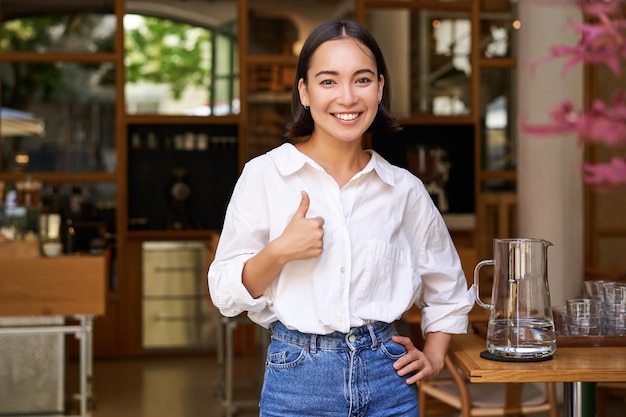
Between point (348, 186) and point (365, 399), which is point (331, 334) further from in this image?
point (348, 186)

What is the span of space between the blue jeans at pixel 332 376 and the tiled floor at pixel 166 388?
3947 millimetres

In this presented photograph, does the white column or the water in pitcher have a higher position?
the white column

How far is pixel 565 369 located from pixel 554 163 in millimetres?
3922

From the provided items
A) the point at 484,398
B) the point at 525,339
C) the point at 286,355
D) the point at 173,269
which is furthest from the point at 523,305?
the point at 173,269

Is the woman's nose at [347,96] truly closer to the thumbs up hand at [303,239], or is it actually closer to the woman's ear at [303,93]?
the woman's ear at [303,93]

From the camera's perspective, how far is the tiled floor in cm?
614

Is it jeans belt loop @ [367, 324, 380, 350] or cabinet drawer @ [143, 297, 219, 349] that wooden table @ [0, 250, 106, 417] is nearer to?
cabinet drawer @ [143, 297, 219, 349]

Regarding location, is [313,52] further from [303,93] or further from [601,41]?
[601,41]

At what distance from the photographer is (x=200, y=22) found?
8.46m

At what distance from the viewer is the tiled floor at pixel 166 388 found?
6.14 metres

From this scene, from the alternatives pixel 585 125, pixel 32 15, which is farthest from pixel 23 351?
pixel 585 125

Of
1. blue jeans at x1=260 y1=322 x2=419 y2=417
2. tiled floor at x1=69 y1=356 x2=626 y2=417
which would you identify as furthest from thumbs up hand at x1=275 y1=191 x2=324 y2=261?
tiled floor at x1=69 y1=356 x2=626 y2=417

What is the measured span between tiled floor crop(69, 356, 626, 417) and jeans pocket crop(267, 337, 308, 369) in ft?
13.2

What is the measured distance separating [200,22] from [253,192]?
6.63 meters
